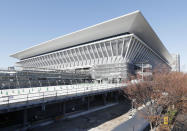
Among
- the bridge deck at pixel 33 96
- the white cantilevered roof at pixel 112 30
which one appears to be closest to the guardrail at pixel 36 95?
the bridge deck at pixel 33 96

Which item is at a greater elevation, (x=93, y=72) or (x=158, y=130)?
(x=93, y=72)

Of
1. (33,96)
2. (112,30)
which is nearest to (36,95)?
(33,96)

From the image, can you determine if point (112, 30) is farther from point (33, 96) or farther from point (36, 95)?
point (33, 96)

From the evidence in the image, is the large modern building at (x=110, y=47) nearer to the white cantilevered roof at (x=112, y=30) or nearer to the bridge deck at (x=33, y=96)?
the white cantilevered roof at (x=112, y=30)

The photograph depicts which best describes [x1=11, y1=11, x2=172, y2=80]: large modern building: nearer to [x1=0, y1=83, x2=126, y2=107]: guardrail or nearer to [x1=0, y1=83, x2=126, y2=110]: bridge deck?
[x1=0, y1=83, x2=126, y2=107]: guardrail

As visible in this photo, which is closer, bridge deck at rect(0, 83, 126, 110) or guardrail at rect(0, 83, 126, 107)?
bridge deck at rect(0, 83, 126, 110)

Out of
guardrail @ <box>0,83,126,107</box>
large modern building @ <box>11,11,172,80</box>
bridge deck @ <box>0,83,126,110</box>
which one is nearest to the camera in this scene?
bridge deck @ <box>0,83,126,110</box>

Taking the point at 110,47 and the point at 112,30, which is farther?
the point at 110,47

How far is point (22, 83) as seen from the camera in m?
28.0

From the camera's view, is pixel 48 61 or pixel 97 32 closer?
pixel 97 32

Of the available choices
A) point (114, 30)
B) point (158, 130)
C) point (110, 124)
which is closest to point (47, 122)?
point (110, 124)

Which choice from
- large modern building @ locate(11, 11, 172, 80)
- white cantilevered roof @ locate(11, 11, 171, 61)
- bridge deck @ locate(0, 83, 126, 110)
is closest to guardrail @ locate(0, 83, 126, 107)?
bridge deck @ locate(0, 83, 126, 110)

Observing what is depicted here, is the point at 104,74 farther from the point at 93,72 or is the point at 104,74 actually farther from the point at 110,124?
the point at 110,124

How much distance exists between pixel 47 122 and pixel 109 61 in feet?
138
